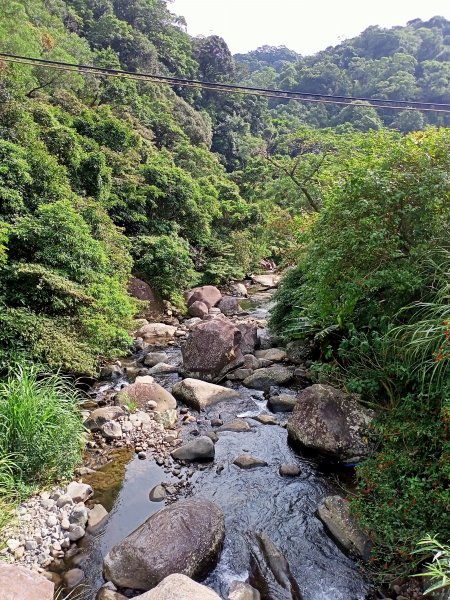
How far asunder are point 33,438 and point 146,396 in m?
2.85

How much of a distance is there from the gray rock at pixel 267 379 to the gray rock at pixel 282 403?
81cm

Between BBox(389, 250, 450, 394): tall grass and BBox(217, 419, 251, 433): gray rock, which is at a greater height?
BBox(389, 250, 450, 394): tall grass

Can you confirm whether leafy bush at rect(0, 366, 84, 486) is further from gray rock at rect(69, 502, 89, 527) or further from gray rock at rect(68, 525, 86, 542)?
gray rock at rect(68, 525, 86, 542)

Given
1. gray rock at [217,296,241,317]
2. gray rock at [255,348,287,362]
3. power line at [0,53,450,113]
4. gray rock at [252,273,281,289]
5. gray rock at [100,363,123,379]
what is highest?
power line at [0,53,450,113]

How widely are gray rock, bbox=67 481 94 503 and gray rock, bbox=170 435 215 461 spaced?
1.43 metres

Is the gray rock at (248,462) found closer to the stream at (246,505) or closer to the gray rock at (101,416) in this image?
the stream at (246,505)

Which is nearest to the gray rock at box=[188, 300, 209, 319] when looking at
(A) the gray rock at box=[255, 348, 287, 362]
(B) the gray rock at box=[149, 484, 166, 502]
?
(A) the gray rock at box=[255, 348, 287, 362]

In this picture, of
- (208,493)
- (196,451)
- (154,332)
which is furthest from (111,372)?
(208,493)

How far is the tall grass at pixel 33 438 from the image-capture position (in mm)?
5273

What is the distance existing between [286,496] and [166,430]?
2.53 meters

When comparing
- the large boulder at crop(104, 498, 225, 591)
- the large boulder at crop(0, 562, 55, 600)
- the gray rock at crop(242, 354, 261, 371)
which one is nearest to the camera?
the large boulder at crop(0, 562, 55, 600)

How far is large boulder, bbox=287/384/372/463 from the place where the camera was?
242 inches

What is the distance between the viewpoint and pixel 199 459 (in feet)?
21.5

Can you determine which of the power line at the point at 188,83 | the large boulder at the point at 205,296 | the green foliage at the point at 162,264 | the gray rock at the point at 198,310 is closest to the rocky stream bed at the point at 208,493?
the gray rock at the point at 198,310
